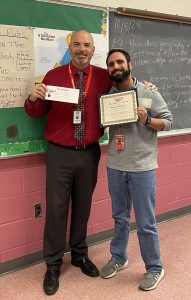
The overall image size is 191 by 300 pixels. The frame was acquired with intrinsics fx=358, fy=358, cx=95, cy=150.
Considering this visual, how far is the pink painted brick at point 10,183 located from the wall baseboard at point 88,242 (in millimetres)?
526

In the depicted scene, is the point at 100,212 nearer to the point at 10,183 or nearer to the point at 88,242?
the point at 88,242

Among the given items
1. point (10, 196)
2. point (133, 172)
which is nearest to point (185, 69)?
point (133, 172)

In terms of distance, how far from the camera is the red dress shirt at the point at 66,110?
2389 millimetres

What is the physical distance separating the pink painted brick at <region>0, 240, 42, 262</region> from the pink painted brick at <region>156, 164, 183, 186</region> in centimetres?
137

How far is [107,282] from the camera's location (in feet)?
8.36

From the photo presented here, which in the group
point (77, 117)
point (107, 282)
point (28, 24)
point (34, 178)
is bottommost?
point (107, 282)

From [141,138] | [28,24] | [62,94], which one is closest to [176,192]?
[141,138]

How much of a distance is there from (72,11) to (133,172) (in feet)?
4.22

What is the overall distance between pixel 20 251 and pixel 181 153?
Answer: 1871 millimetres

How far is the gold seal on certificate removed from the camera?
224 centimetres

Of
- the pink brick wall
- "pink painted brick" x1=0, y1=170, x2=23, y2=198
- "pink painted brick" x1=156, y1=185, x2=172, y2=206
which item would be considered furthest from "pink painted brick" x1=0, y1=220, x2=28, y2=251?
"pink painted brick" x1=156, y1=185, x2=172, y2=206

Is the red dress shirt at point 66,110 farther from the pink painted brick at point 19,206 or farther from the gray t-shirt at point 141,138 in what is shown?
the pink painted brick at point 19,206

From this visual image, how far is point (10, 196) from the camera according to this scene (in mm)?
2611

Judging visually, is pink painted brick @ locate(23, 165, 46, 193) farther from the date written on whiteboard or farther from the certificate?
the date written on whiteboard
